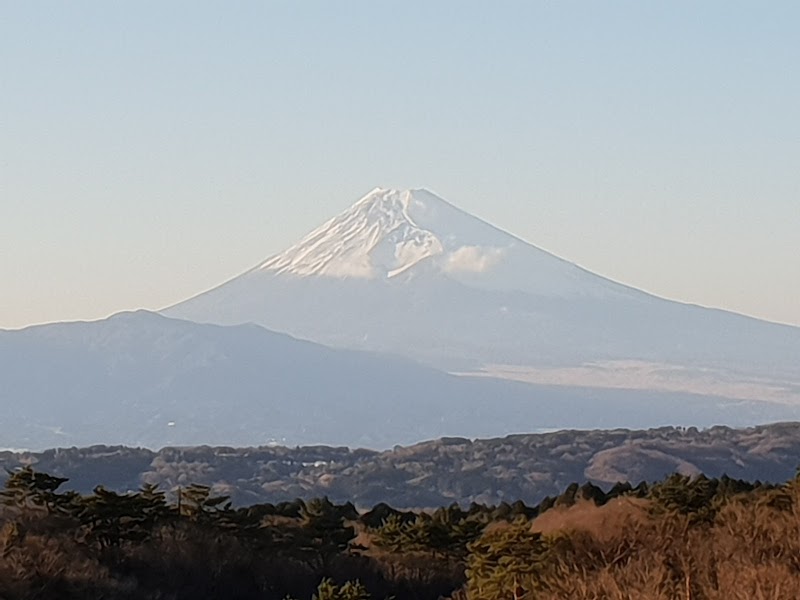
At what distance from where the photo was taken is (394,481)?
108 m

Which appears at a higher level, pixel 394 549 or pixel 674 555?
pixel 674 555

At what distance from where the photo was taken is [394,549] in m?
43.4

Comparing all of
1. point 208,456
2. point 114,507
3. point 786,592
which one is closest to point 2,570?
point 114,507

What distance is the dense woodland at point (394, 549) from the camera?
29.7 metres

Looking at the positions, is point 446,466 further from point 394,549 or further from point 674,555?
point 674,555

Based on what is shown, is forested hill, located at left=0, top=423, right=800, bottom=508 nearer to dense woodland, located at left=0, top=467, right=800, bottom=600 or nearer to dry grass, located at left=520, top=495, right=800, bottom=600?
dense woodland, located at left=0, top=467, right=800, bottom=600

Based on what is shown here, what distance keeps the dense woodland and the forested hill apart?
5187 centimetres

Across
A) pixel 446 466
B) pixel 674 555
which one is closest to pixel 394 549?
pixel 674 555

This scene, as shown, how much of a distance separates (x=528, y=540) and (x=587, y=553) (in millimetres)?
3394

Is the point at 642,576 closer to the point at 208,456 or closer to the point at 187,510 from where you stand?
the point at 187,510

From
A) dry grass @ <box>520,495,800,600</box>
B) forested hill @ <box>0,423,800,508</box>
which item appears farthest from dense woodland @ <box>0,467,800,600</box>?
forested hill @ <box>0,423,800,508</box>

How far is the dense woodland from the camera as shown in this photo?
97.5ft

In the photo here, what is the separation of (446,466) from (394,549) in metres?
70.9

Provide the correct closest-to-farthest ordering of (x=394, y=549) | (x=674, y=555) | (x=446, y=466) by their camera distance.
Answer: (x=674, y=555)
(x=394, y=549)
(x=446, y=466)
